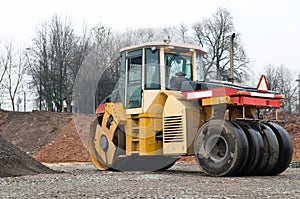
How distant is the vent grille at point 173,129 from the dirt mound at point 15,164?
336cm

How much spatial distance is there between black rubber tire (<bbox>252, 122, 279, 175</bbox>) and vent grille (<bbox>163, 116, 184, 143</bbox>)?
1.74m

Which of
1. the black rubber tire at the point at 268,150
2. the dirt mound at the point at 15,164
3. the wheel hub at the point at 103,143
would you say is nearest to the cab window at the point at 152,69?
the wheel hub at the point at 103,143

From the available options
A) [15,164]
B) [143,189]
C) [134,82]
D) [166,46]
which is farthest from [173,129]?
[143,189]

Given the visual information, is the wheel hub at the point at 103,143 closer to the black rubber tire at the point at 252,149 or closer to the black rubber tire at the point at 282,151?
the black rubber tire at the point at 252,149

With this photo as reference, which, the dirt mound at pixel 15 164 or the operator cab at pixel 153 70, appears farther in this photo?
the operator cab at pixel 153 70

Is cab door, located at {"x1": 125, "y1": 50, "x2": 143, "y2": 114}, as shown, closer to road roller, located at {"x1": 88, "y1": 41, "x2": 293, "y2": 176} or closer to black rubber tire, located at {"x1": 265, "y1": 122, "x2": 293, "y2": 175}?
road roller, located at {"x1": 88, "y1": 41, "x2": 293, "y2": 176}

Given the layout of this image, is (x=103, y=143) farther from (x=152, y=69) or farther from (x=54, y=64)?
(x=54, y=64)

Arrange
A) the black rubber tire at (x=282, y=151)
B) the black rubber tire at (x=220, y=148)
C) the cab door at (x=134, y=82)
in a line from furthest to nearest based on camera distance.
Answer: the cab door at (x=134, y=82)
the black rubber tire at (x=282, y=151)
the black rubber tire at (x=220, y=148)

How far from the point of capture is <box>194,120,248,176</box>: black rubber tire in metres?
11.6

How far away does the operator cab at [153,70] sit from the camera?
536 inches

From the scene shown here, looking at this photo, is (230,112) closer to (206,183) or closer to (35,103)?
(206,183)

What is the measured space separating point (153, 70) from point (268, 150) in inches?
137

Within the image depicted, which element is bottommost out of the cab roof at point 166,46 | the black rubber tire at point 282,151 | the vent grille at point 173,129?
the black rubber tire at point 282,151

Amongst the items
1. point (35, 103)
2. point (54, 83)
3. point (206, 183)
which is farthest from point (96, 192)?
point (35, 103)
